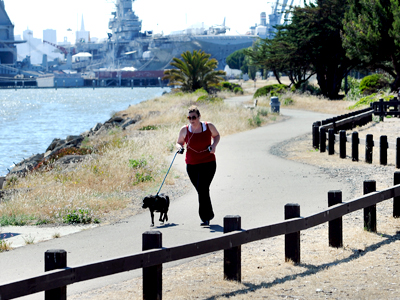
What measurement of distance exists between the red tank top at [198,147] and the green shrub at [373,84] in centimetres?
3532

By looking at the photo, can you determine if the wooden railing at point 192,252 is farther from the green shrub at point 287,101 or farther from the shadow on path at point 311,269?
the green shrub at point 287,101

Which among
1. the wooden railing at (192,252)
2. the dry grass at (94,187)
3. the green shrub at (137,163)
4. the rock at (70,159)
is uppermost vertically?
the wooden railing at (192,252)

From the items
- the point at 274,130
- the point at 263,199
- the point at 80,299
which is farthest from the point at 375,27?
the point at 80,299

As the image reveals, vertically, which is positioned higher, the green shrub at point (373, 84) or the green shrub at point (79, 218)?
the green shrub at point (373, 84)

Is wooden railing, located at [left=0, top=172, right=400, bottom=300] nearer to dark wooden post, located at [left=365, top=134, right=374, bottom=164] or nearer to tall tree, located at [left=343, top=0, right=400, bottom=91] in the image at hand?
dark wooden post, located at [left=365, top=134, right=374, bottom=164]

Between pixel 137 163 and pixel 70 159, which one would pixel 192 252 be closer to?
pixel 137 163

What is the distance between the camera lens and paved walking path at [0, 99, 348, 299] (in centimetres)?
670

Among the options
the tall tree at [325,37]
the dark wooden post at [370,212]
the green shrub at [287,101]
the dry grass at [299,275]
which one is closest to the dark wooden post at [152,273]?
the dry grass at [299,275]

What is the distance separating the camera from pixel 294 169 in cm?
1390

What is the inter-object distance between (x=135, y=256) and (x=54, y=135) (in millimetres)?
37221

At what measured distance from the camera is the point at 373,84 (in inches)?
1636

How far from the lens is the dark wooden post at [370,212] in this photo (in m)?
7.32

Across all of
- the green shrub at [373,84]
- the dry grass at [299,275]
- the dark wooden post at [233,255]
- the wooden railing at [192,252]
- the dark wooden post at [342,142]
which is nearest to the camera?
the wooden railing at [192,252]

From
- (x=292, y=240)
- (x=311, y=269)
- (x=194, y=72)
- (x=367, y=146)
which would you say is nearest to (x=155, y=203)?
(x=292, y=240)
